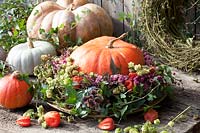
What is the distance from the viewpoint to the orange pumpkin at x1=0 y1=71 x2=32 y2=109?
1969mm

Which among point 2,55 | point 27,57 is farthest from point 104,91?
point 2,55

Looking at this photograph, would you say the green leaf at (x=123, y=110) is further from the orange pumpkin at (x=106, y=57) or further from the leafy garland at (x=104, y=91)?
the orange pumpkin at (x=106, y=57)

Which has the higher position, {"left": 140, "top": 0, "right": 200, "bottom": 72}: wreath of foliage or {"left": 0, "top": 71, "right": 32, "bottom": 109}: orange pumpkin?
{"left": 140, "top": 0, "right": 200, "bottom": 72}: wreath of foliage

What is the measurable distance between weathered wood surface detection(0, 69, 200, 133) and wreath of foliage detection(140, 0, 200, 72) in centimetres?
31

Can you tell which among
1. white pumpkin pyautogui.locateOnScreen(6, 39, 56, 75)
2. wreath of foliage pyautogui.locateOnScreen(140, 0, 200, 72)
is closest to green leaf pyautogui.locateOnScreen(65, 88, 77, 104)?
white pumpkin pyautogui.locateOnScreen(6, 39, 56, 75)

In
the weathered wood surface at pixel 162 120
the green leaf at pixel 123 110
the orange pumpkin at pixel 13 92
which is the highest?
the orange pumpkin at pixel 13 92

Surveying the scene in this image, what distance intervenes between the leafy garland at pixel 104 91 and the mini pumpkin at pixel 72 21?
76cm

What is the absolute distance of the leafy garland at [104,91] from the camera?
5.98ft

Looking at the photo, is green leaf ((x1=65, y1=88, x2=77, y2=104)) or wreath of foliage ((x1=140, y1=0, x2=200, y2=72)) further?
wreath of foliage ((x1=140, y1=0, x2=200, y2=72))

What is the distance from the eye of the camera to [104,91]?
1819 millimetres

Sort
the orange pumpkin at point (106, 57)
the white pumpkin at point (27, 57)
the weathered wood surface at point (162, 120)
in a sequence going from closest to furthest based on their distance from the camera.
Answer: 1. the weathered wood surface at point (162, 120)
2. the orange pumpkin at point (106, 57)
3. the white pumpkin at point (27, 57)

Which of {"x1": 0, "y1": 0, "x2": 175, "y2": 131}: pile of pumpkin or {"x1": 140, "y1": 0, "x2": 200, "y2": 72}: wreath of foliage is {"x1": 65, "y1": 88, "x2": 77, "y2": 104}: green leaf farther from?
{"x1": 140, "y1": 0, "x2": 200, "y2": 72}: wreath of foliage

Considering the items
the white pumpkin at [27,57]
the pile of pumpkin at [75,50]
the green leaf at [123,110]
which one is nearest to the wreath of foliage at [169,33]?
the pile of pumpkin at [75,50]

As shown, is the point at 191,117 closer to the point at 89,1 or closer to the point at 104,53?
the point at 104,53
